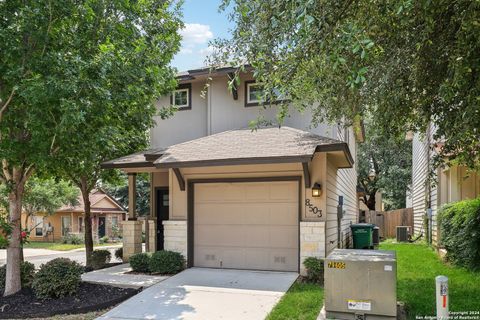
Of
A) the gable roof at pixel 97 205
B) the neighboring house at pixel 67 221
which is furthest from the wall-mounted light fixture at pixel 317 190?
the neighboring house at pixel 67 221

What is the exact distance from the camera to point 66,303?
7.84 meters

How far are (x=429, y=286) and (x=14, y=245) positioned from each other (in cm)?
846

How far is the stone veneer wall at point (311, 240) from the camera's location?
30.8 feet

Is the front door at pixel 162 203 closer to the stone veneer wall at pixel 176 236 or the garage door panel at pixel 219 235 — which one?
the stone veneer wall at pixel 176 236

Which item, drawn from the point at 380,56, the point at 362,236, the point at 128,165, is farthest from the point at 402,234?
the point at 380,56

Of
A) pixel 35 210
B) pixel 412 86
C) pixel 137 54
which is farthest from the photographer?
pixel 35 210

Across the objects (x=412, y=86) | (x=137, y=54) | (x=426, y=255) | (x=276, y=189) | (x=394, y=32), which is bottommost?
(x=426, y=255)

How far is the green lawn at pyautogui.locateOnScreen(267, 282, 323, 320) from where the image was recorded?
21.4 feet

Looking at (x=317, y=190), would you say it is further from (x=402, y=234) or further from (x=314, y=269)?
(x=402, y=234)

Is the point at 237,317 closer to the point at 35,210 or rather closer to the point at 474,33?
the point at 474,33

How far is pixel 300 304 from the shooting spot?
708 centimetres

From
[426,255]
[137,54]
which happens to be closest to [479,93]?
[137,54]

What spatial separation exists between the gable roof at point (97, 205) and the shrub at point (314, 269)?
27.0 meters

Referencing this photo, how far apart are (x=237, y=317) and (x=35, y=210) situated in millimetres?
26192
